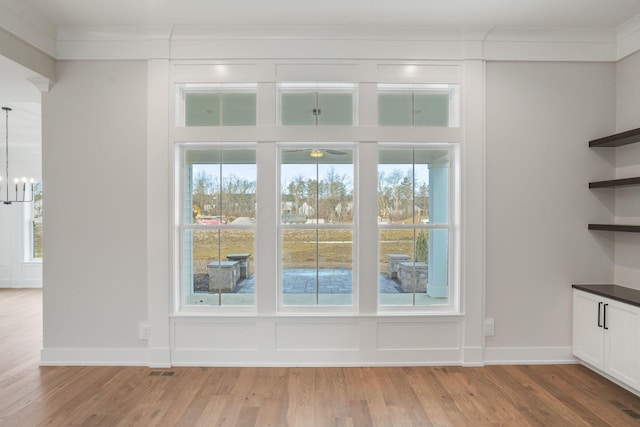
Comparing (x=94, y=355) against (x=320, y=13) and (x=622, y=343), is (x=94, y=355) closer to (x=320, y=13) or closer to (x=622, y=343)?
(x=320, y=13)

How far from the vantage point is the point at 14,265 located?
688 centimetres

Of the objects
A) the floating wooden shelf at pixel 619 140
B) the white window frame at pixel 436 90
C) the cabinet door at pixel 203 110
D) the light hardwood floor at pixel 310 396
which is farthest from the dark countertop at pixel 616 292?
the cabinet door at pixel 203 110

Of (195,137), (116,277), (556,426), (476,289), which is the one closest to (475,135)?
(476,289)

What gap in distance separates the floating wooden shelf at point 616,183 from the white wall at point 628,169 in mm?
222

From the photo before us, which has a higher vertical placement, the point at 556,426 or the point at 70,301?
the point at 70,301

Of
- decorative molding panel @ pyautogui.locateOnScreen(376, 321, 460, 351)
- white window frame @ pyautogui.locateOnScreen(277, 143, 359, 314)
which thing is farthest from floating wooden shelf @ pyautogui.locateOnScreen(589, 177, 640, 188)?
white window frame @ pyautogui.locateOnScreen(277, 143, 359, 314)

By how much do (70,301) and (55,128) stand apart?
5.36 feet

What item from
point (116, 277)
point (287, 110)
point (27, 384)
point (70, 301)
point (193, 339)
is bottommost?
point (27, 384)

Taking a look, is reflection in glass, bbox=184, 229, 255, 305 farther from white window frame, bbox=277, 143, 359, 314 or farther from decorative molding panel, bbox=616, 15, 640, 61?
decorative molding panel, bbox=616, 15, 640, 61

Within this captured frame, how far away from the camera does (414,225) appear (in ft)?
11.1

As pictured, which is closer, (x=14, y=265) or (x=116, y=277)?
(x=116, y=277)

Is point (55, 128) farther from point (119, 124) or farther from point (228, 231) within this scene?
point (228, 231)

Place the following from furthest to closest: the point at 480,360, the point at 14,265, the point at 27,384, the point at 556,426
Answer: the point at 14,265
the point at 480,360
the point at 27,384
the point at 556,426

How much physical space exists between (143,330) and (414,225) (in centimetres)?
277
